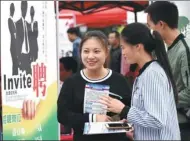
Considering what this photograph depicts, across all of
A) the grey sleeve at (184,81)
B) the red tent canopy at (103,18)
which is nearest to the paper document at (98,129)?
the grey sleeve at (184,81)

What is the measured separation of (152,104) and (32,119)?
8.65 ft

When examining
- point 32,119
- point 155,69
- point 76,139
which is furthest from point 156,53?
point 32,119

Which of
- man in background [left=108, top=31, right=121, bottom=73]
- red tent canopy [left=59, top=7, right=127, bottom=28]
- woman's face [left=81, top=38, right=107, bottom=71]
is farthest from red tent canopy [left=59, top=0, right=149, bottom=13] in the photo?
woman's face [left=81, top=38, right=107, bottom=71]

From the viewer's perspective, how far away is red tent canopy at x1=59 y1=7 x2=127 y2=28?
29.8 feet

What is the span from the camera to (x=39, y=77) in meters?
4.29

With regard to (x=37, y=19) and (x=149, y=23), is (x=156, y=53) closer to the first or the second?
(x=149, y=23)

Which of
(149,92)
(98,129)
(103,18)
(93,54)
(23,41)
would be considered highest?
(103,18)

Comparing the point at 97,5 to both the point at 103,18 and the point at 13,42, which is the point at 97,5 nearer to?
the point at 103,18

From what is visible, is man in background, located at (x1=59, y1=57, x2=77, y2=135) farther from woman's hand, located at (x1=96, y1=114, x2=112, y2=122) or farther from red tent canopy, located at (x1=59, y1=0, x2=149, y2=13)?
woman's hand, located at (x1=96, y1=114, x2=112, y2=122)

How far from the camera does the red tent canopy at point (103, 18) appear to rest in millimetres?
Result: 9094

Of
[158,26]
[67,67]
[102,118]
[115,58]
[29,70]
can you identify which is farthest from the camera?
[115,58]

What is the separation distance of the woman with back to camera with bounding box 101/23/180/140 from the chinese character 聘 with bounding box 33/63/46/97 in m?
2.26

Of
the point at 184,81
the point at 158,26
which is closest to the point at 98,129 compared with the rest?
the point at 184,81

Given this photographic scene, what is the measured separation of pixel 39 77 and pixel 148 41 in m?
2.45
